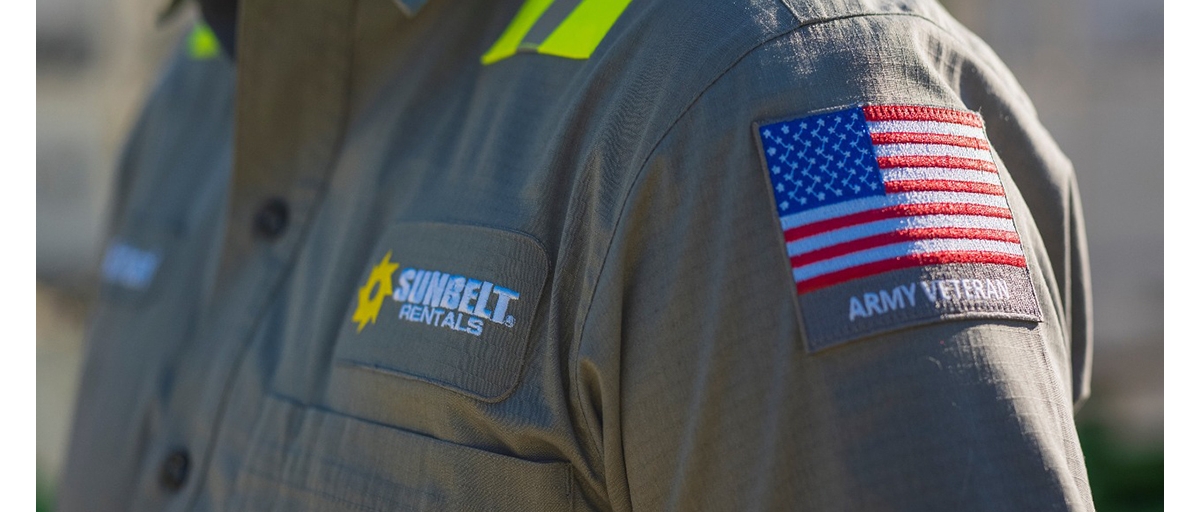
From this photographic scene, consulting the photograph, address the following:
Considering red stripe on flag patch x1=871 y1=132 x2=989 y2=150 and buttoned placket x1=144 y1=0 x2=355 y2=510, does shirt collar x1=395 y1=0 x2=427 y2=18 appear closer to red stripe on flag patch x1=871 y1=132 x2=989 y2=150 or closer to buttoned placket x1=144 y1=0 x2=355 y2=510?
buttoned placket x1=144 y1=0 x2=355 y2=510

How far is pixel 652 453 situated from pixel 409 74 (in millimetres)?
548

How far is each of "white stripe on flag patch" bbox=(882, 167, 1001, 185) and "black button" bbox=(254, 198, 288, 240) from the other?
2.29ft

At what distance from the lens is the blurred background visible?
4.50 meters

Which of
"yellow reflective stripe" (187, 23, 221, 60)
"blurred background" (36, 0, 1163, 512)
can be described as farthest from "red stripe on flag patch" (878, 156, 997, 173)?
"blurred background" (36, 0, 1163, 512)

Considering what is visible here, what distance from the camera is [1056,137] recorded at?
4613mm

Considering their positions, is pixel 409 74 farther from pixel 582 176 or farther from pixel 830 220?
pixel 830 220

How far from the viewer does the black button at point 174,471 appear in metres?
1.17

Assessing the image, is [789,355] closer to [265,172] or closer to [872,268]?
[872,268]

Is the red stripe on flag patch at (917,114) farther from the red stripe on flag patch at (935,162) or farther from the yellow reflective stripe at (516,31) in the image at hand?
the yellow reflective stripe at (516,31)

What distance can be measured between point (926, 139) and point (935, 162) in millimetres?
21

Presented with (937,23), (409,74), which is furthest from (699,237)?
(409,74)

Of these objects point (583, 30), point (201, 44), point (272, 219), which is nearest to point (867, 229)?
point (583, 30)

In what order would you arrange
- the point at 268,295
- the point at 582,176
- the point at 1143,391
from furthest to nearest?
the point at 1143,391, the point at 268,295, the point at 582,176
